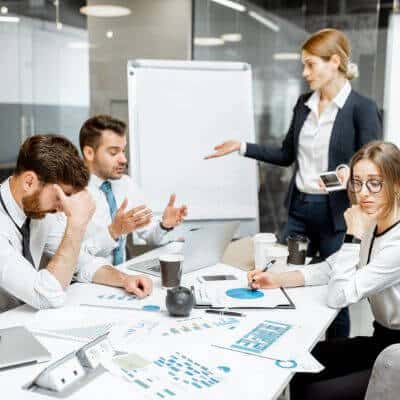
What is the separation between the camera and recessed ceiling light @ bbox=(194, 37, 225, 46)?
423 centimetres

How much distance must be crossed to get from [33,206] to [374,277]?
3.42ft

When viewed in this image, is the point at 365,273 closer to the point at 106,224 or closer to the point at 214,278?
the point at 214,278

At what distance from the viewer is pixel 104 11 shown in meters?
3.89

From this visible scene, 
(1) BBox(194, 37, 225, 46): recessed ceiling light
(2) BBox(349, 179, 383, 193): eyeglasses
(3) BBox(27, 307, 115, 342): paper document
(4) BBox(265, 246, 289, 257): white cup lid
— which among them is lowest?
(3) BBox(27, 307, 115, 342): paper document

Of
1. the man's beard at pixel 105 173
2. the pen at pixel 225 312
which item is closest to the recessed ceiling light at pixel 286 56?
the man's beard at pixel 105 173

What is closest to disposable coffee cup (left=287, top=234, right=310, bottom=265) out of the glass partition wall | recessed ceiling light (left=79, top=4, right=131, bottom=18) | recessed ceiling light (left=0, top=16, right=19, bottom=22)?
the glass partition wall

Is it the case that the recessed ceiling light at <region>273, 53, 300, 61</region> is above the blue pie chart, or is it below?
above

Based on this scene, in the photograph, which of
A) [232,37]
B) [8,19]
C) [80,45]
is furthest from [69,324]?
[232,37]

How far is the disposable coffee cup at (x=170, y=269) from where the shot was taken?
1756 mm

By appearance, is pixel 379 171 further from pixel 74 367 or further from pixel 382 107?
pixel 382 107

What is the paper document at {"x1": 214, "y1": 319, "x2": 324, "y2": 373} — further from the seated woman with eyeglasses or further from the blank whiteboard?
the blank whiteboard

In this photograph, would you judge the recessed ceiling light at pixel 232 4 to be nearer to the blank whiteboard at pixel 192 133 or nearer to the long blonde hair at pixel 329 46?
the blank whiteboard at pixel 192 133

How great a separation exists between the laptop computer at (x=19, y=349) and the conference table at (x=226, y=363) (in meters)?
0.01

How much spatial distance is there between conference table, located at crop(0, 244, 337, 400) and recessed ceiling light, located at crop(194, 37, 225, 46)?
2937 millimetres
